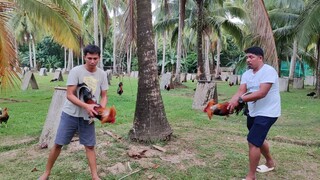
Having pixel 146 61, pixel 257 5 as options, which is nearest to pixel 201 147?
pixel 146 61

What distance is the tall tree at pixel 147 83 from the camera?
564 centimetres

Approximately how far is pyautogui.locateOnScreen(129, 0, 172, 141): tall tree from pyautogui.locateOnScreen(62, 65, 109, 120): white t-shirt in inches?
64.0

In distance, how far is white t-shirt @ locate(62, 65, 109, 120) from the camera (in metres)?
3.84

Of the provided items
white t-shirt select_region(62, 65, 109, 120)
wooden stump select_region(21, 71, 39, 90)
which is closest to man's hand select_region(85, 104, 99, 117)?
white t-shirt select_region(62, 65, 109, 120)

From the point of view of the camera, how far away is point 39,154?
5293mm

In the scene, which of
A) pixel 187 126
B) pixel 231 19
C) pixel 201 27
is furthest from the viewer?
pixel 231 19

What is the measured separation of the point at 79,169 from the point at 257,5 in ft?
14.8

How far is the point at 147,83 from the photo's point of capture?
5629 mm

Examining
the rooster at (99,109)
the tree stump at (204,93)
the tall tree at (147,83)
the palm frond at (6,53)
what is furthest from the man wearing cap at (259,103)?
the tree stump at (204,93)

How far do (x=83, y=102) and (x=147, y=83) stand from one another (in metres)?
1.99

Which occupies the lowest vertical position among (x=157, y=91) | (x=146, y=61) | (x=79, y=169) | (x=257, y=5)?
(x=79, y=169)

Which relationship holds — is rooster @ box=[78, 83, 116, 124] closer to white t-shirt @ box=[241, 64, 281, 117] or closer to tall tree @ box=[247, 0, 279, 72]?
white t-shirt @ box=[241, 64, 281, 117]

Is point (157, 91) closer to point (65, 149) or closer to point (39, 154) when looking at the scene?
point (65, 149)

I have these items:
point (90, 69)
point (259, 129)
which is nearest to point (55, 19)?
point (90, 69)
